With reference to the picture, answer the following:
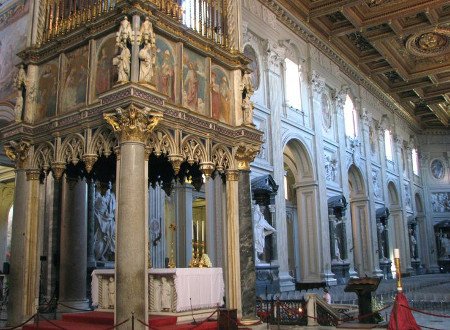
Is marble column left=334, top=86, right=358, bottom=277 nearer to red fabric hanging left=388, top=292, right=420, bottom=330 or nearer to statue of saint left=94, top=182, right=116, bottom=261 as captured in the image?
statue of saint left=94, top=182, right=116, bottom=261

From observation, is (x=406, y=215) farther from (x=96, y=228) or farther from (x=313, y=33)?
(x=96, y=228)

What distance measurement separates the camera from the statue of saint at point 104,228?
12461 millimetres

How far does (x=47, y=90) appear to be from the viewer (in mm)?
8789

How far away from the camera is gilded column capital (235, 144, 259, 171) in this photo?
8828mm

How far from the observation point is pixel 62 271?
32.6 feet

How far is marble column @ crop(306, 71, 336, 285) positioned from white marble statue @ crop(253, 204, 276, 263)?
4.00 m

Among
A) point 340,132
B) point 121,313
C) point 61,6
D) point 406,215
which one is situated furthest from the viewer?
point 406,215

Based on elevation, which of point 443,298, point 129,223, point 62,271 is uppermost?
point 129,223

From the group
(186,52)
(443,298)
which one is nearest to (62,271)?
(186,52)

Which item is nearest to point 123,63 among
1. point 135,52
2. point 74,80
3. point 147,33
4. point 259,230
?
point 135,52

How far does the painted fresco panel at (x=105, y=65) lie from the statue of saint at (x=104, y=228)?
5.06 metres

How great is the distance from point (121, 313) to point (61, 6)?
5.64m

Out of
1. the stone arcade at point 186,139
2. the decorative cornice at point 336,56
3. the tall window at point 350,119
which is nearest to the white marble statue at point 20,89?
the stone arcade at point 186,139

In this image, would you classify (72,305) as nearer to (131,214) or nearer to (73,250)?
(73,250)
